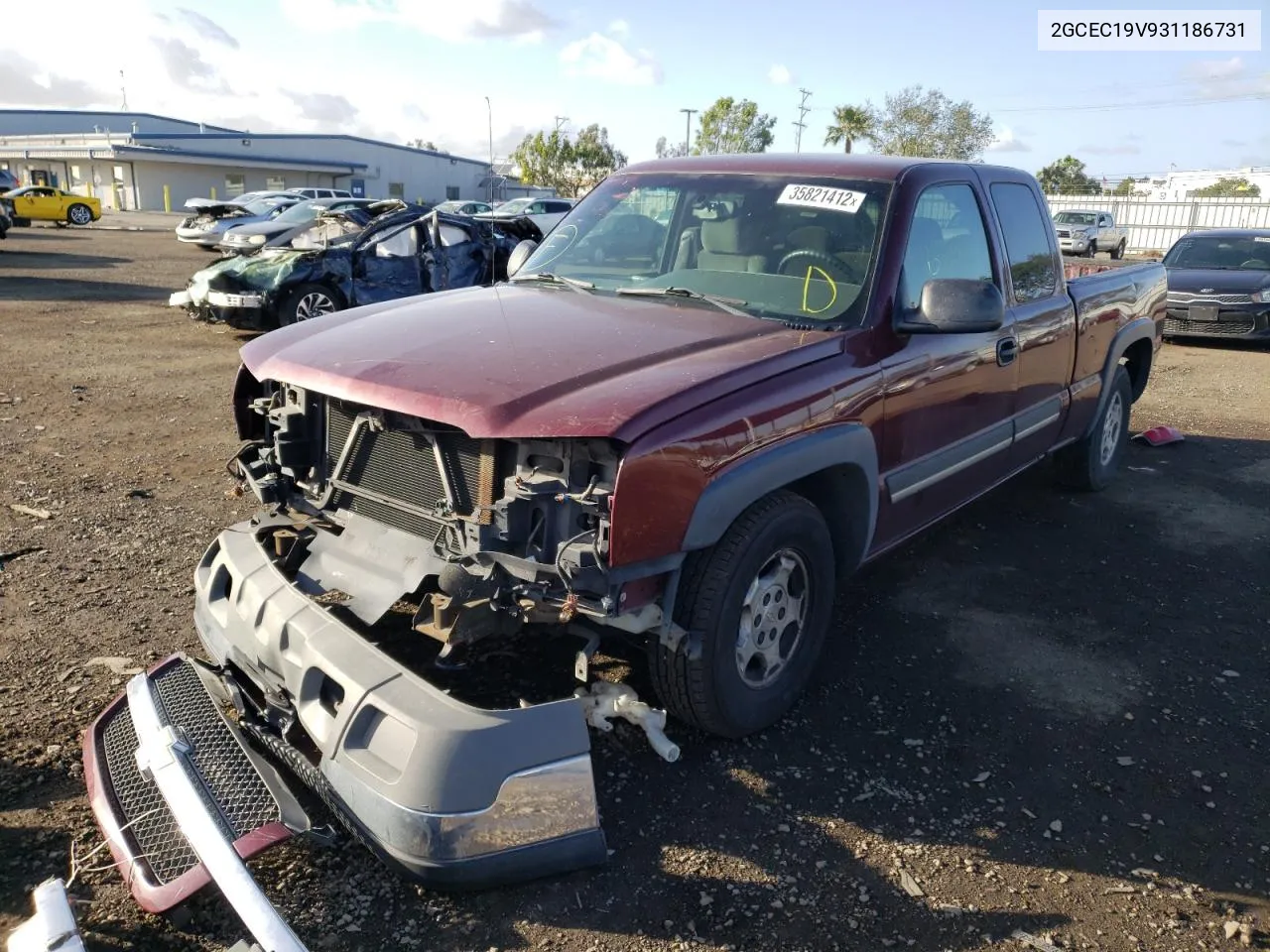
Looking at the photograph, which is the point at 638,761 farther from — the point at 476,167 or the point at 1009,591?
the point at 476,167

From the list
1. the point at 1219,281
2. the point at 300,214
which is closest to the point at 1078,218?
the point at 1219,281

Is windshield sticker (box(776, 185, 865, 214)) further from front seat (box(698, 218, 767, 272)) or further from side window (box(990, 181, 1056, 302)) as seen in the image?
side window (box(990, 181, 1056, 302))

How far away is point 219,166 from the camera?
58562 mm

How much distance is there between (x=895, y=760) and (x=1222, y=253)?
528 inches

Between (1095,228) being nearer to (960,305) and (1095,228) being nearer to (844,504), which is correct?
(960,305)

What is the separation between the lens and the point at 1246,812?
313cm

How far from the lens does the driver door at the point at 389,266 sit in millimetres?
11117

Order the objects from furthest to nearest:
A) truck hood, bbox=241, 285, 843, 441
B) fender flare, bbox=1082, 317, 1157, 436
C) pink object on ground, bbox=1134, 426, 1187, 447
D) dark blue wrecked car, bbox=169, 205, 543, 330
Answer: dark blue wrecked car, bbox=169, 205, 543, 330
pink object on ground, bbox=1134, 426, 1187, 447
fender flare, bbox=1082, 317, 1157, 436
truck hood, bbox=241, 285, 843, 441

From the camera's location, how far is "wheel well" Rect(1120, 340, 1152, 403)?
6.65 meters

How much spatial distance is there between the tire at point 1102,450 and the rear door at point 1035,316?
88 centimetres

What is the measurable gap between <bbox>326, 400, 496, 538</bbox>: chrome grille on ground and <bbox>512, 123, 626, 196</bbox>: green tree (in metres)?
58.3

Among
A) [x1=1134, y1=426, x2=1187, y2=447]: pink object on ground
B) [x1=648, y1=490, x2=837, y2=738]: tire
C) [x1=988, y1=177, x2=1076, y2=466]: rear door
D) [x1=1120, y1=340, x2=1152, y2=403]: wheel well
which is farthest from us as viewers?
[x1=1134, y1=426, x2=1187, y2=447]: pink object on ground

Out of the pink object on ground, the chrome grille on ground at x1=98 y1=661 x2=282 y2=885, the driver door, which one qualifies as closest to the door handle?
the chrome grille on ground at x1=98 y1=661 x2=282 y2=885

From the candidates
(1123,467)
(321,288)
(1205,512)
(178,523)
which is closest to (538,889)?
(178,523)
